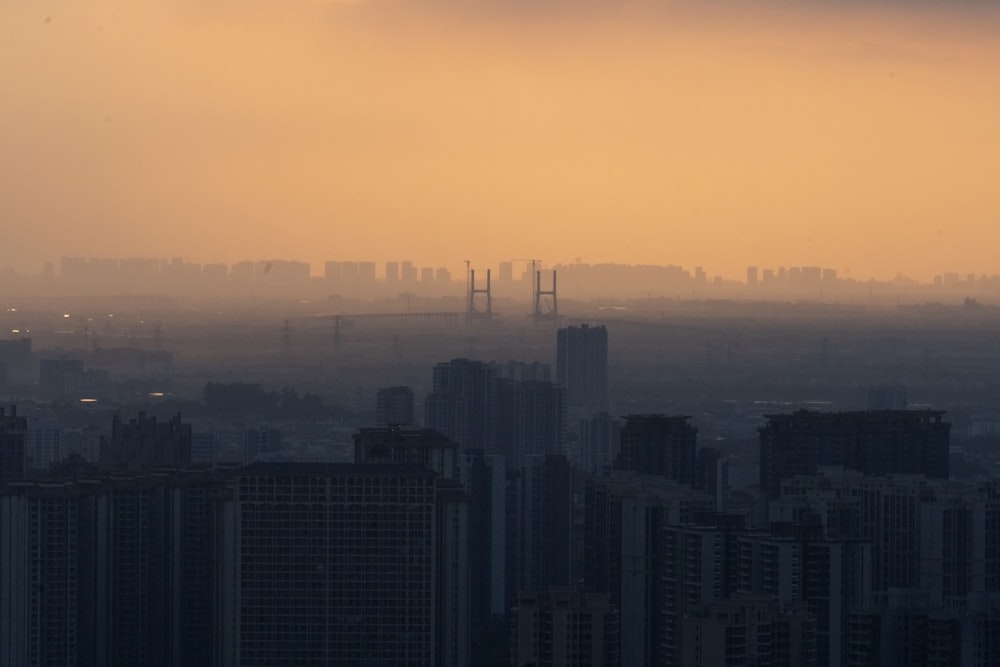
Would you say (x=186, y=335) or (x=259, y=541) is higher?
(x=186, y=335)

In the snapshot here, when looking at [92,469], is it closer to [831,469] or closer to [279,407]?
[279,407]

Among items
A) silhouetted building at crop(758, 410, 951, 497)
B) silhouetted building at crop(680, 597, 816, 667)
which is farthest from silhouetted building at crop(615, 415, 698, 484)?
silhouetted building at crop(680, 597, 816, 667)

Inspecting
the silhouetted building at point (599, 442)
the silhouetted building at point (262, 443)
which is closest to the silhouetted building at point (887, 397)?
the silhouetted building at point (599, 442)

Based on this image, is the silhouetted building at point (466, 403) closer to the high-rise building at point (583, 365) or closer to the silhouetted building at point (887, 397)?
the high-rise building at point (583, 365)

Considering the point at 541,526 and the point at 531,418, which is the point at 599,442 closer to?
the point at 531,418

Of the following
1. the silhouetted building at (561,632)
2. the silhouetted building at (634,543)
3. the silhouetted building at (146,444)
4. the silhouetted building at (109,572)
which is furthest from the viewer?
the silhouetted building at (146,444)

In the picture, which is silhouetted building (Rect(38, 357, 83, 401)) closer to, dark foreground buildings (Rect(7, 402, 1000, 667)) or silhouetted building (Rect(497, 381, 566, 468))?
dark foreground buildings (Rect(7, 402, 1000, 667))

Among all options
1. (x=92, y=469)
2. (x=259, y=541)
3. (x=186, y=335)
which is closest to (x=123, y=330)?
(x=186, y=335)

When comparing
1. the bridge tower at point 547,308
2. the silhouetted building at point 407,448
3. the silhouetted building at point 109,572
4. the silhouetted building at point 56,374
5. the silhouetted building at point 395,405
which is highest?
the bridge tower at point 547,308
